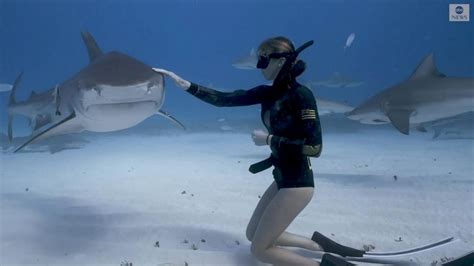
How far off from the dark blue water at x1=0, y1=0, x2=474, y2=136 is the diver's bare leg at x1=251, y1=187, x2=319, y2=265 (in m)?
65.2

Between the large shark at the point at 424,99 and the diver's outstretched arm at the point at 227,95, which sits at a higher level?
the diver's outstretched arm at the point at 227,95

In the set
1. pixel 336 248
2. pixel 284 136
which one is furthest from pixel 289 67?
pixel 336 248

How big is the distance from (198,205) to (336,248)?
2.65 meters

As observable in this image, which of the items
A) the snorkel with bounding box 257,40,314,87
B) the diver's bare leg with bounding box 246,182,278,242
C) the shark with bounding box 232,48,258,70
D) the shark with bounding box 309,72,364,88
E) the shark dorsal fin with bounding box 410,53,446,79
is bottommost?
the shark with bounding box 309,72,364,88

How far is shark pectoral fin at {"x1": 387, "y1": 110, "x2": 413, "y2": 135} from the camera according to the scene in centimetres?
678

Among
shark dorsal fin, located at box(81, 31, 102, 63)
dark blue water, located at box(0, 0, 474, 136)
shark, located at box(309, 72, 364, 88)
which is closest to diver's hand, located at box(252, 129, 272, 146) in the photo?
shark dorsal fin, located at box(81, 31, 102, 63)

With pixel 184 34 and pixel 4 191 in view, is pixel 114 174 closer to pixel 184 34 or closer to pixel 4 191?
pixel 4 191

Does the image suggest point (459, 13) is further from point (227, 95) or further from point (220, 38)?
point (220, 38)

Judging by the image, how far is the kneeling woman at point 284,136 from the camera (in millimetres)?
3129

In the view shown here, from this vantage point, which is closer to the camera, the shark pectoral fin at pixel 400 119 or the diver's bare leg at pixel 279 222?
the diver's bare leg at pixel 279 222

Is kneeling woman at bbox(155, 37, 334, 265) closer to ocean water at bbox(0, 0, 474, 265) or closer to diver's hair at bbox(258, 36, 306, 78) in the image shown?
diver's hair at bbox(258, 36, 306, 78)

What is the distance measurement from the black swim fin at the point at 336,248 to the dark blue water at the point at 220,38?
212 ft

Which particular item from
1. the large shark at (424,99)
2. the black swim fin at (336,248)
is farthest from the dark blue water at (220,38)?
the black swim fin at (336,248)

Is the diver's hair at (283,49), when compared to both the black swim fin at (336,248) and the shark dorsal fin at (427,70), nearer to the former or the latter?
the black swim fin at (336,248)
